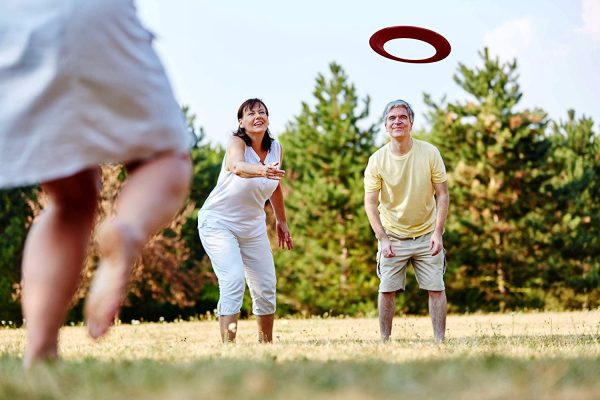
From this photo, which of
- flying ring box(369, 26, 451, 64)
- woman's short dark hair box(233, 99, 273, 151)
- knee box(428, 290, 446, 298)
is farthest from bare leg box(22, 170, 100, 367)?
flying ring box(369, 26, 451, 64)

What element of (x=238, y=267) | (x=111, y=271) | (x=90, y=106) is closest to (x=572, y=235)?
(x=238, y=267)

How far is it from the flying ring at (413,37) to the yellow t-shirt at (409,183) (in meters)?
1.38

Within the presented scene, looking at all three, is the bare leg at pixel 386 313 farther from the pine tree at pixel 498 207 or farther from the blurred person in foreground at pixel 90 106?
the pine tree at pixel 498 207

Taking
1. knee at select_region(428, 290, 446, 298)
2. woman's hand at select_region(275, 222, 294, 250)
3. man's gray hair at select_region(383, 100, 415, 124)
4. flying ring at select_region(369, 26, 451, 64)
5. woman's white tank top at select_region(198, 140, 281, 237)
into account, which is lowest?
knee at select_region(428, 290, 446, 298)

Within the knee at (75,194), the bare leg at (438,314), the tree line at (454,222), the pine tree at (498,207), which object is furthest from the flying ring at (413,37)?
the pine tree at (498,207)

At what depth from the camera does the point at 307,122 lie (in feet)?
91.6

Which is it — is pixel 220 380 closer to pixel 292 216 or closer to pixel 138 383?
pixel 138 383

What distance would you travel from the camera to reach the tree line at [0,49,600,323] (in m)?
25.2

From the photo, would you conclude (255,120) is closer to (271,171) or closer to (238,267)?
(271,171)

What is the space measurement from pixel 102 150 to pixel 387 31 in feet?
19.5

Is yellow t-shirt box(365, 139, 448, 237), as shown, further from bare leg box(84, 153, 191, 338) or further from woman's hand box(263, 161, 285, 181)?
bare leg box(84, 153, 191, 338)

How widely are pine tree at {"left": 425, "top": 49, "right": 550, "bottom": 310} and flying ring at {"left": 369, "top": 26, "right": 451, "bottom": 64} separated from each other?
685 inches

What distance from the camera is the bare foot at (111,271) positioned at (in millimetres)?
2457

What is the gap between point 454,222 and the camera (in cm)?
2575
